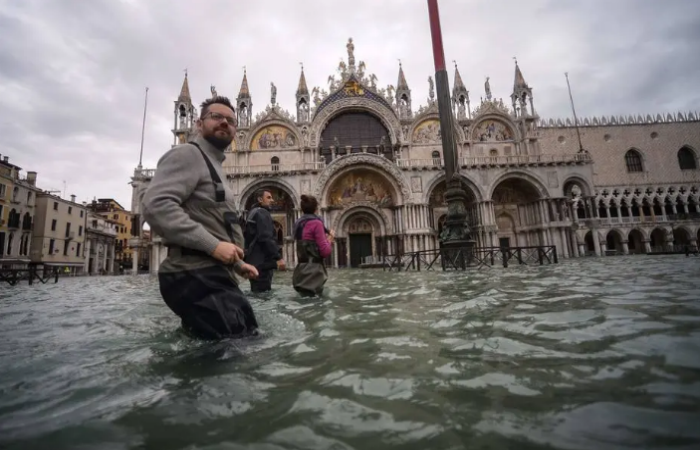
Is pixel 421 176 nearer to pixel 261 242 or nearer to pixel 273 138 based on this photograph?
pixel 273 138

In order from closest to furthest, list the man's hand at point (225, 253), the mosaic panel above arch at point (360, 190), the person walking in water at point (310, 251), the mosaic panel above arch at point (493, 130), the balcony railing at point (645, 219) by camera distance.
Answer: the man's hand at point (225, 253), the person walking in water at point (310, 251), the mosaic panel above arch at point (360, 190), the mosaic panel above arch at point (493, 130), the balcony railing at point (645, 219)

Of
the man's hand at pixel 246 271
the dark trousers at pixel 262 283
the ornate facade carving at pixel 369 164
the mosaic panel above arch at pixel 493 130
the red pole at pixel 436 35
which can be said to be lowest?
the dark trousers at pixel 262 283

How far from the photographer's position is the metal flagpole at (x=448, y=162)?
456 inches

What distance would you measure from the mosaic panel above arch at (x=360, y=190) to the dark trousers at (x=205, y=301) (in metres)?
21.7

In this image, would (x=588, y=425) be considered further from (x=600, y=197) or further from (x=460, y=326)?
(x=600, y=197)

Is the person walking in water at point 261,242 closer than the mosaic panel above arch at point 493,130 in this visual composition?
Yes

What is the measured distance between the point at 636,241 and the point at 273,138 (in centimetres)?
3545

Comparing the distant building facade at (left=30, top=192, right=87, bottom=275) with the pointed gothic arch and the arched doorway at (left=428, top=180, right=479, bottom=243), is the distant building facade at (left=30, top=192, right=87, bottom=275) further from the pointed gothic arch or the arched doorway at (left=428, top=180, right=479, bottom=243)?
the pointed gothic arch

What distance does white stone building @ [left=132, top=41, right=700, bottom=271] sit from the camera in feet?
76.0

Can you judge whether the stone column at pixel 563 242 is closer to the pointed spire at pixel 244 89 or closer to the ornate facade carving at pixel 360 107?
the ornate facade carving at pixel 360 107

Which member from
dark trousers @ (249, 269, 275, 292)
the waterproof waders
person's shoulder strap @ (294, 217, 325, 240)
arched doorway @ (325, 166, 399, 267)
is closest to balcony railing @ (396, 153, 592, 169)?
arched doorway @ (325, 166, 399, 267)

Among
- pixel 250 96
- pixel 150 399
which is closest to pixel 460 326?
pixel 150 399

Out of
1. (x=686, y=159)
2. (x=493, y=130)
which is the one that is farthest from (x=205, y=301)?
(x=686, y=159)

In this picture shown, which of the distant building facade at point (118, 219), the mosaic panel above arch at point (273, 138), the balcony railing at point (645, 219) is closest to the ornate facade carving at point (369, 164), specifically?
the mosaic panel above arch at point (273, 138)
